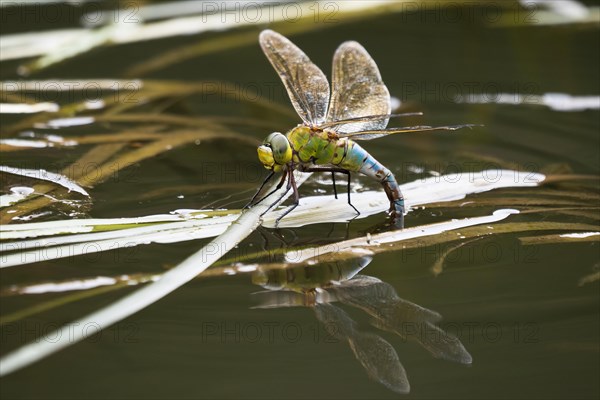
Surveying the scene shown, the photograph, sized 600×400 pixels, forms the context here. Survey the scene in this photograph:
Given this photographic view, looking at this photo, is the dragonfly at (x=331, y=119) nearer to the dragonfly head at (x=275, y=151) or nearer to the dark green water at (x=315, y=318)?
the dragonfly head at (x=275, y=151)

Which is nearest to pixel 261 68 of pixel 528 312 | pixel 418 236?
pixel 418 236

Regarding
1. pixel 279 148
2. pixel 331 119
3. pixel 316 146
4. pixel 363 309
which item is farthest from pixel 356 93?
pixel 363 309

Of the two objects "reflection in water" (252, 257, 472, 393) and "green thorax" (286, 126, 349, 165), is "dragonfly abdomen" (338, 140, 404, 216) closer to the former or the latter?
"green thorax" (286, 126, 349, 165)

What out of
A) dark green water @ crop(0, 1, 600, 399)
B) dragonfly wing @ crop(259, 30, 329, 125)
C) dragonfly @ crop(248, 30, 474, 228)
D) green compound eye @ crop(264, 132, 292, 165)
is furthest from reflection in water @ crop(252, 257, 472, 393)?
dragonfly wing @ crop(259, 30, 329, 125)

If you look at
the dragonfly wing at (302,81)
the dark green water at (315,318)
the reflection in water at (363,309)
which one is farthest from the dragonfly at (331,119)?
the reflection in water at (363,309)

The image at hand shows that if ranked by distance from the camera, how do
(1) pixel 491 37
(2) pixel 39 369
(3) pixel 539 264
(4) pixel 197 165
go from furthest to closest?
(1) pixel 491 37 < (4) pixel 197 165 < (3) pixel 539 264 < (2) pixel 39 369

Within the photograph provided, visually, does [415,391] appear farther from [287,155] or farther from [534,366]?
[287,155]

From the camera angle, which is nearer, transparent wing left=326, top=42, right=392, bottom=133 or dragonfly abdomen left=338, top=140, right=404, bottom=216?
dragonfly abdomen left=338, top=140, right=404, bottom=216
